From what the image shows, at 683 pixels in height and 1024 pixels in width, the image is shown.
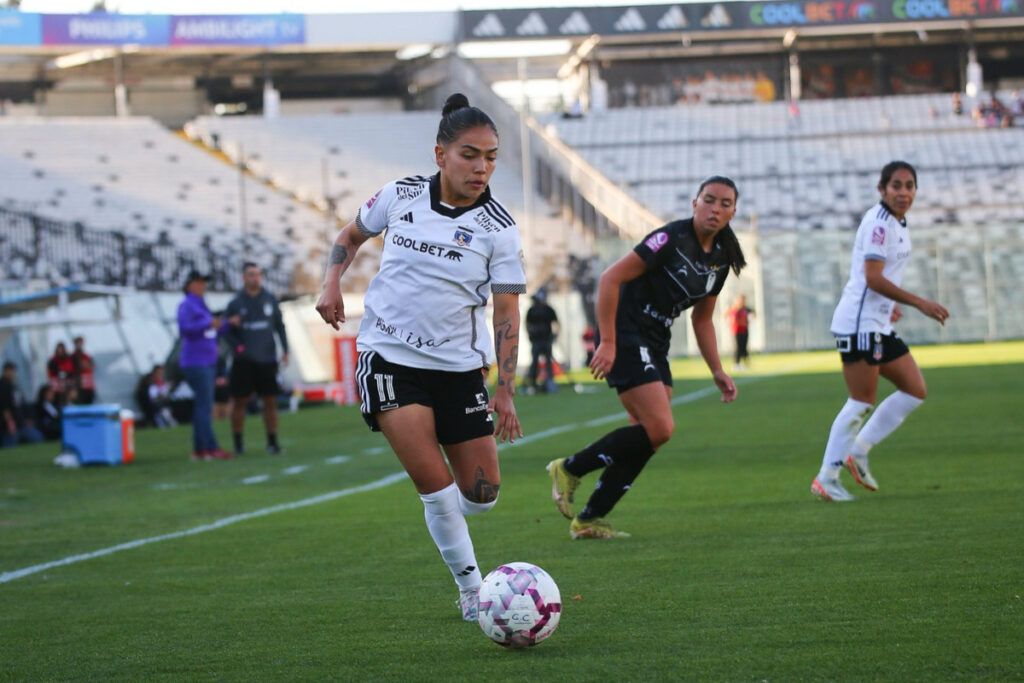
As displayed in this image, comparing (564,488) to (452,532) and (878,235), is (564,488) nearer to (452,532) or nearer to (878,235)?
(452,532)

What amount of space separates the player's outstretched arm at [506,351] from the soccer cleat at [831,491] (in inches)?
160

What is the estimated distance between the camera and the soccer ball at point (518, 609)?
4848 millimetres

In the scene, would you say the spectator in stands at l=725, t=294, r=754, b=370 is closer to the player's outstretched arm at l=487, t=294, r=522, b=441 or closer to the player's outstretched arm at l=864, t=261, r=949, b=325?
the player's outstretched arm at l=864, t=261, r=949, b=325

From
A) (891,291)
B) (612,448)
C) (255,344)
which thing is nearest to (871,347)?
(891,291)

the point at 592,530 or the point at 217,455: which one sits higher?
the point at 592,530

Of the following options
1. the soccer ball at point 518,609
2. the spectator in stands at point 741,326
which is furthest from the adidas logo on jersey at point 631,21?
the soccer ball at point 518,609

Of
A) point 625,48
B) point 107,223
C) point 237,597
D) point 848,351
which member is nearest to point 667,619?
point 237,597

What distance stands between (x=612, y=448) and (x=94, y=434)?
9166 mm

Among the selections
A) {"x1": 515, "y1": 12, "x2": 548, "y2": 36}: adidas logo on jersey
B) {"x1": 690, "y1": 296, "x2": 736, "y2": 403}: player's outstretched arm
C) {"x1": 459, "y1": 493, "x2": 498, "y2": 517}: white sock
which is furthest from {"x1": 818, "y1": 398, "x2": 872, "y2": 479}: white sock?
{"x1": 515, "y1": 12, "x2": 548, "y2": 36}: adidas logo on jersey

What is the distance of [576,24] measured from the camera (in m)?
60.2

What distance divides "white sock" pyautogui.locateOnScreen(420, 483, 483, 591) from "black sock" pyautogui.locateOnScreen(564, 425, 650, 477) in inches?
84.5

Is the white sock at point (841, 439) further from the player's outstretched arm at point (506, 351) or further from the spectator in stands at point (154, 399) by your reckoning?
the spectator in stands at point (154, 399)

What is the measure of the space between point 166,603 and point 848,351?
471 centimetres

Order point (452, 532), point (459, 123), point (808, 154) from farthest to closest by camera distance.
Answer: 1. point (808, 154)
2. point (452, 532)
3. point (459, 123)
